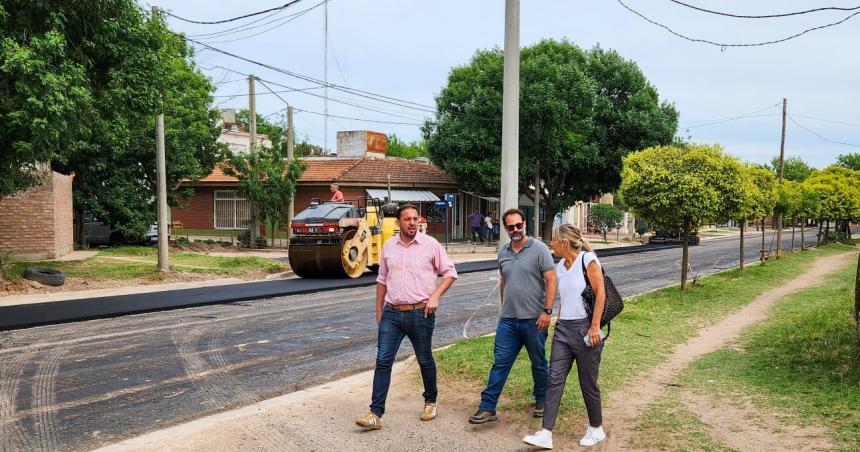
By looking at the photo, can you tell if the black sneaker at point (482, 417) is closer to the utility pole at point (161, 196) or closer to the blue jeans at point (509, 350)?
the blue jeans at point (509, 350)

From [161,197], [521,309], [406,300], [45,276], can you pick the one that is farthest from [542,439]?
[161,197]

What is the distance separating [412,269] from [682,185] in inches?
443

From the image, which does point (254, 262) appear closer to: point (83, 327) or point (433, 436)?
point (83, 327)

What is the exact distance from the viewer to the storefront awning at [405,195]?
1393 inches

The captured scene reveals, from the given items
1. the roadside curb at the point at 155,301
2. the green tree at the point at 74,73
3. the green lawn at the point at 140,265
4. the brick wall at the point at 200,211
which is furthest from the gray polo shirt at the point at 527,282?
the brick wall at the point at 200,211

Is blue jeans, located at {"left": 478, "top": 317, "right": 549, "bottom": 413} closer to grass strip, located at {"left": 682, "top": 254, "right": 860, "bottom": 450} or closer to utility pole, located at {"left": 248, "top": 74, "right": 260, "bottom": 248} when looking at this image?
grass strip, located at {"left": 682, "top": 254, "right": 860, "bottom": 450}

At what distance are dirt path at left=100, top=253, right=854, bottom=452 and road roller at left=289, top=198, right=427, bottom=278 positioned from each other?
11.0 m

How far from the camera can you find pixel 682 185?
1567 centimetres

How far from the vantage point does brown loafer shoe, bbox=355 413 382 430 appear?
593cm

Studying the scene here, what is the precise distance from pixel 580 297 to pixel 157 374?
508 cm

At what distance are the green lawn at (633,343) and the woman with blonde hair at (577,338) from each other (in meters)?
0.46

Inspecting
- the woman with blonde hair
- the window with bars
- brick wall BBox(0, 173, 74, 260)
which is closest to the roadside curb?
brick wall BBox(0, 173, 74, 260)

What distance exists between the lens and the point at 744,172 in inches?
666

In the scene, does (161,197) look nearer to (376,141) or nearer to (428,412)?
(428,412)
